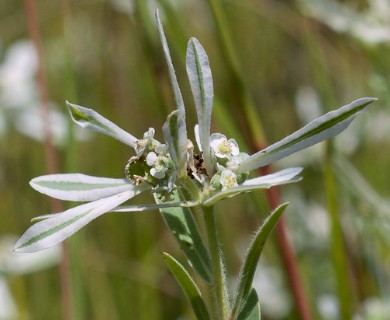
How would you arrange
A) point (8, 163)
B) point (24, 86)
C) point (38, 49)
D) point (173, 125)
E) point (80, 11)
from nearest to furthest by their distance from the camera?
1. point (173, 125)
2. point (38, 49)
3. point (24, 86)
4. point (8, 163)
5. point (80, 11)

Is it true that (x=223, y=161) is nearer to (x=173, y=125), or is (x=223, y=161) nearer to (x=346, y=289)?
(x=173, y=125)

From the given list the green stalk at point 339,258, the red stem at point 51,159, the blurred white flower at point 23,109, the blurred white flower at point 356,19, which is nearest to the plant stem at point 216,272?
the green stalk at point 339,258

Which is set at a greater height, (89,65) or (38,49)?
(89,65)

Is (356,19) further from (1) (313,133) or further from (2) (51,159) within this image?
(1) (313,133)

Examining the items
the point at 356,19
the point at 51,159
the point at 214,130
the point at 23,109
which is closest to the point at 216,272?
the point at 51,159

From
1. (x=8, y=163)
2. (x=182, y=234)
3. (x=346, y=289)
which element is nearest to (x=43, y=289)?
(x=8, y=163)

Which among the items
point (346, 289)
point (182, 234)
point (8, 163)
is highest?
point (8, 163)

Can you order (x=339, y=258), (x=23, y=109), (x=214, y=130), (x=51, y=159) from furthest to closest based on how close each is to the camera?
1. (x=23, y=109)
2. (x=214, y=130)
3. (x=51, y=159)
4. (x=339, y=258)

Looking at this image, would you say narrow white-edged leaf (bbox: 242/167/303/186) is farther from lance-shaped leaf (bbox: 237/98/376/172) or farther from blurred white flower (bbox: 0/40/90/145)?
blurred white flower (bbox: 0/40/90/145)
